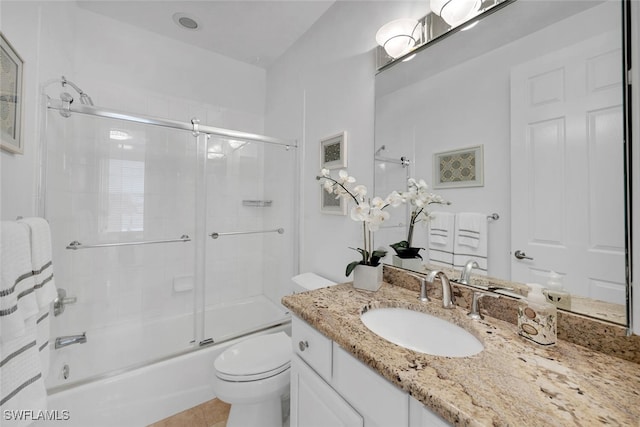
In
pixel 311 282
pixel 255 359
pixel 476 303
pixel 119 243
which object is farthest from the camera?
pixel 119 243

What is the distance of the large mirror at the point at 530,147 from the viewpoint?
2.28 ft

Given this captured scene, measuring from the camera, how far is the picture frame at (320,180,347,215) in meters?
1.65

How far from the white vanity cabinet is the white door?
2.06ft

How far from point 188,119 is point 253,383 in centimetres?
215

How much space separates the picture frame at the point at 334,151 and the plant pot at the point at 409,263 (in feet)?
2.22

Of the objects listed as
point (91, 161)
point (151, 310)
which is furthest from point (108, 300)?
point (91, 161)

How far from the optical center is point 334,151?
1.72 meters

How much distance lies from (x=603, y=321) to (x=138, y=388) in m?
2.10

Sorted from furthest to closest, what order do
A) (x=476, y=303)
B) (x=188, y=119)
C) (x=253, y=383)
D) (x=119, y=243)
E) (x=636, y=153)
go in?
(x=188, y=119) → (x=119, y=243) → (x=253, y=383) → (x=476, y=303) → (x=636, y=153)

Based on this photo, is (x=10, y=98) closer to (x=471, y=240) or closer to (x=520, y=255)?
(x=471, y=240)

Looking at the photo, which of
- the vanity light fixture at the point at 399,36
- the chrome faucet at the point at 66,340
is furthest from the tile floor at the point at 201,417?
the vanity light fixture at the point at 399,36

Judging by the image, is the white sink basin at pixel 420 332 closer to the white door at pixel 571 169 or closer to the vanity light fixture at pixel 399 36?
the white door at pixel 571 169

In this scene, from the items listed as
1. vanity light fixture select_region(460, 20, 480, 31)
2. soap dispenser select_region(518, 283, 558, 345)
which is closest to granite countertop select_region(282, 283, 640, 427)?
soap dispenser select_region(518, 283, 558, 345)

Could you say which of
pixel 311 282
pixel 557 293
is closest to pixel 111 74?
pixel 311 282
